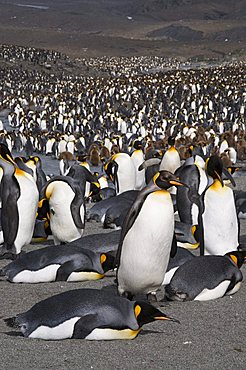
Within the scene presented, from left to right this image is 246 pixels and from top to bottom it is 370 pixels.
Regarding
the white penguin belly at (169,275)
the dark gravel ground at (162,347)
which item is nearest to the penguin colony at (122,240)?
the white penguin belly at (169,275)

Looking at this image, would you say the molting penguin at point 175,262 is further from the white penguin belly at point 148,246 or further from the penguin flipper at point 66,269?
the penguin flipper at point 66,269

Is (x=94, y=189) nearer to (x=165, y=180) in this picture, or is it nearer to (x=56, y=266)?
(x=56, y=266)

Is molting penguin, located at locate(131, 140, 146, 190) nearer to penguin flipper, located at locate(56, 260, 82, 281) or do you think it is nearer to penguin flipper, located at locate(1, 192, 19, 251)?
penguin flipper, located at locate(1, 192, 19, 251)

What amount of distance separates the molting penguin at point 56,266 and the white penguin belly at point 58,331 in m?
1.34

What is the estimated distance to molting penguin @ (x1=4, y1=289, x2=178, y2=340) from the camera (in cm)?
404

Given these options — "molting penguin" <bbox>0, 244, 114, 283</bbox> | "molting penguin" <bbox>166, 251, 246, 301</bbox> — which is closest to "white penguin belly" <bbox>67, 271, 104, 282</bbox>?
A: "molting penguin" <bbox>0, 244, 114, 283</bbox>

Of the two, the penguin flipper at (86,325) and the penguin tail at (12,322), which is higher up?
the penguin flipper at (86,325)

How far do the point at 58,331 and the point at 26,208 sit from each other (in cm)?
248

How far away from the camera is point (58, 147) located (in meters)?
18.4

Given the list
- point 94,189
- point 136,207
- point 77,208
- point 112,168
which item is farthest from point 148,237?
point 112,168

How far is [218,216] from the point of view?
5996mm

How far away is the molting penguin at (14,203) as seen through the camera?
6328 millimetres

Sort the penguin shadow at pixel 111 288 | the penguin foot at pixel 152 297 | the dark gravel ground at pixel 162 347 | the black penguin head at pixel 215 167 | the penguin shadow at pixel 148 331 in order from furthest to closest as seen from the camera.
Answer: the black penguin head at pixel 215 167
the penguin shadow at pixel 111 288
the penguin foot at pixel 152 297
the penguin shadow at pixel 148 331
the dark gravel ground at pixel 162 347

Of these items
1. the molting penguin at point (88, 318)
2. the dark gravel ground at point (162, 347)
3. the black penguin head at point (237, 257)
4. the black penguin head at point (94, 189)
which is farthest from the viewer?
the black penguin head at point (94, 189)
